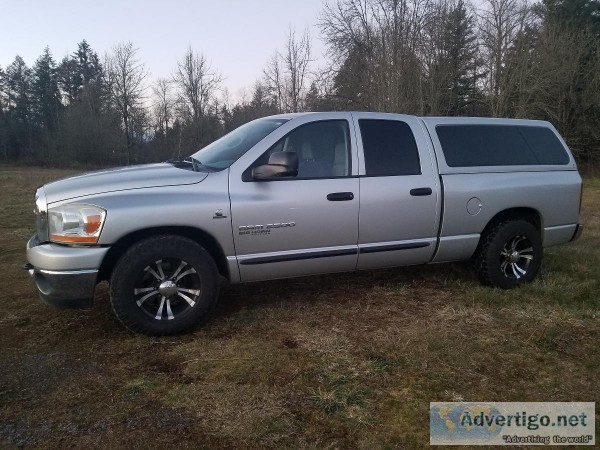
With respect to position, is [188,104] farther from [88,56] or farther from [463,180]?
[463,180]

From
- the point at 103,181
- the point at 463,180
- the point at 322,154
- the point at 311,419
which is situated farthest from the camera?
the point at 463,180

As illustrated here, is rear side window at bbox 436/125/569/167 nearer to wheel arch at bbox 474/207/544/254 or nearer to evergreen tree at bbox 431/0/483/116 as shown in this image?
wheel arch at bbox 474/207/544/254

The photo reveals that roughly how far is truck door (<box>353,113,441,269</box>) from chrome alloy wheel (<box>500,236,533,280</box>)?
0.93m

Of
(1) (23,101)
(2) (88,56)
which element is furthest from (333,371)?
(2) (88,56)

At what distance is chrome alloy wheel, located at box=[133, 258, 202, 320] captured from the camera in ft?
11.9

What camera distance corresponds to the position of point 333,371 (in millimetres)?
3156

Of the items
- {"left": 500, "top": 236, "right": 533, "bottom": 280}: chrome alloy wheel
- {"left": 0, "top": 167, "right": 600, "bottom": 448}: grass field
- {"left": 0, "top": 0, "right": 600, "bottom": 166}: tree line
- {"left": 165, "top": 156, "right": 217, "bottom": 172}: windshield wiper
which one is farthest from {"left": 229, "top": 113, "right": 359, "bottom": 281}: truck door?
{"left": 0, "top": 0, "right": 600, "bottom": 166}: tree line

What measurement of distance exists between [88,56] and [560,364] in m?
64.9

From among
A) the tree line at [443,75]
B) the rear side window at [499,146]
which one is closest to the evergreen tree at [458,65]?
the tree line at [443,75]

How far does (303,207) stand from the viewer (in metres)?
3.97

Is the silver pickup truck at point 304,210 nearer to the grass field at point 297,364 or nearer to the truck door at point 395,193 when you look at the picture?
the truck door at point 395,193

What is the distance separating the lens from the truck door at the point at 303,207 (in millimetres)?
3852

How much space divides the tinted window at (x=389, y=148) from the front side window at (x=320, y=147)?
0.20 m

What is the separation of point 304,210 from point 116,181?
1555 mm
